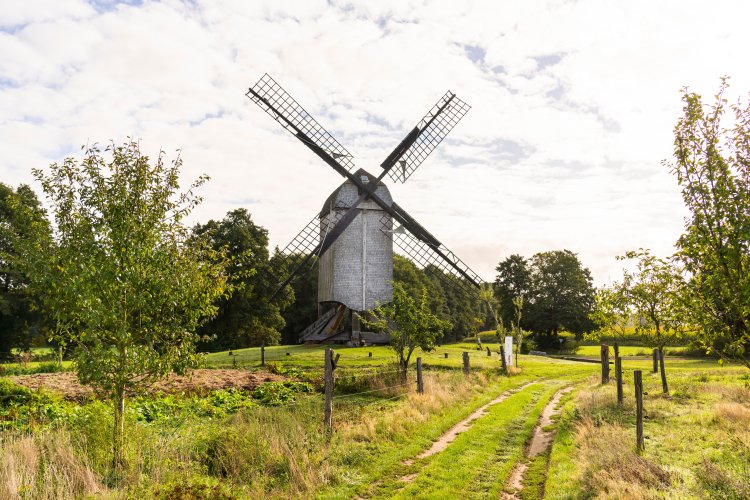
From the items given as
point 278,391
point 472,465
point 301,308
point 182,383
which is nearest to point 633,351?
point 301,308

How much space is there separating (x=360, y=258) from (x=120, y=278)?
97.6 ft

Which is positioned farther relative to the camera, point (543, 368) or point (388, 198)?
point (388, 198)

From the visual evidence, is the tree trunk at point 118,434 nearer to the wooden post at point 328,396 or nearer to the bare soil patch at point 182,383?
the wooden post at point 328,396

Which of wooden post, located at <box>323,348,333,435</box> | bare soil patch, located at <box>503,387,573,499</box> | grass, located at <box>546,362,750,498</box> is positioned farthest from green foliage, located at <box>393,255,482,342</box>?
wooden post, located at <box>323,348,333,435</box>

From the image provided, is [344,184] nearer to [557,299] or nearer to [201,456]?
[201,456]

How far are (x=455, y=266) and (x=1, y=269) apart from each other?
111 ft

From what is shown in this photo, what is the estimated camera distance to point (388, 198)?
131ft

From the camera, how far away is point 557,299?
208 ft

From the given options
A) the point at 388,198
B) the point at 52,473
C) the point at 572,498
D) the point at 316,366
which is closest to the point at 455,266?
the point at 388,198

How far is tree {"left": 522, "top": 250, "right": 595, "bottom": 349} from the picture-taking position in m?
61.5

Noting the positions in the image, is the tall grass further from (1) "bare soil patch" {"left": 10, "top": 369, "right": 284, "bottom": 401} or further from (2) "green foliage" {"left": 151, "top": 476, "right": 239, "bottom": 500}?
(1) "bare soil patch" {"left": 10, "top": 369, "right": 284, "bottom": 401}

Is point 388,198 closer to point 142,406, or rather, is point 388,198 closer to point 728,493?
point 142,406

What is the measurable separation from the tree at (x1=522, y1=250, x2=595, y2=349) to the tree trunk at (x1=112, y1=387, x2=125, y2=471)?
57.8 m

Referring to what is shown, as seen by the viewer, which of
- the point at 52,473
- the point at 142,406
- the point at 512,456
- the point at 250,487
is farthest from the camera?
the point at 142,406
